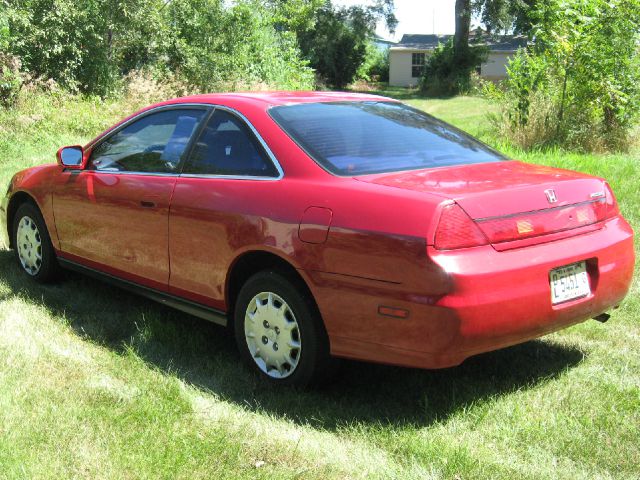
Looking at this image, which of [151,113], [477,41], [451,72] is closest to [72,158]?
[151,113]

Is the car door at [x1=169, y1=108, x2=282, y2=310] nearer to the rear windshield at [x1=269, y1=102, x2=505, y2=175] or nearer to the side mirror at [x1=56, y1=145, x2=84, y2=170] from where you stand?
the rear windshield at [x1=269, y1=102, x2=505, y2=175]

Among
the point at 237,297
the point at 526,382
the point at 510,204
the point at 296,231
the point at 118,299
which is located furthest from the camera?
the point at 118,299

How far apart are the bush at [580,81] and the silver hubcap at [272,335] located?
10.0 m

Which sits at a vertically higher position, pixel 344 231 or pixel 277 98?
pixel 277 98

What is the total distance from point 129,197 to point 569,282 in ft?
8.72

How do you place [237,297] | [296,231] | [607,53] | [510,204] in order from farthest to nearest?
[607,53] → [237,297] → [296,231] → [510,204]

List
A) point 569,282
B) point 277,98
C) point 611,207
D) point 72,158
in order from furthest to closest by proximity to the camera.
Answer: point 72,158 → point 277,98 → point 611,207 → point 569,282

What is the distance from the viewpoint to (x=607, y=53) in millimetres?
12594

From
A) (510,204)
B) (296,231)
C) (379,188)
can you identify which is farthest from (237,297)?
(510,204)

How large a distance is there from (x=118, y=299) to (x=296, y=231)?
8.05 ft

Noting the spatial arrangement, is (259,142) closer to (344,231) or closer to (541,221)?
(344,231)

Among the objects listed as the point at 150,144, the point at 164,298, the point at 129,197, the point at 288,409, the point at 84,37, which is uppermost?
the point at 84,37

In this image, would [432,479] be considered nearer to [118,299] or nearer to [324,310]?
[324,310]

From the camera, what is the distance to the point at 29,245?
19.6 ft
